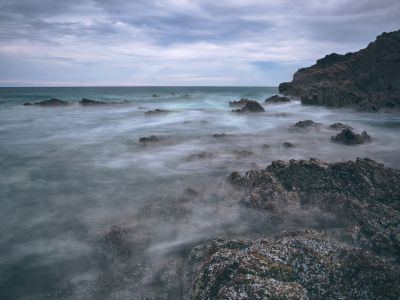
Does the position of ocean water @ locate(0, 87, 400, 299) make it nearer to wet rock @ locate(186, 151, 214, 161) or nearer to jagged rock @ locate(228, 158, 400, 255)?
wet rock @ locate(186, 151, 214, 161)

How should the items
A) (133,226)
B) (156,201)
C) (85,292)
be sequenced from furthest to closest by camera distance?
(156,201)
(133,226)
(85,292)

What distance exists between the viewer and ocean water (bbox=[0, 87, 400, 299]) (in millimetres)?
5922

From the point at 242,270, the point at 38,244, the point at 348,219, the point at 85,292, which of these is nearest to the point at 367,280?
the point at 242,270

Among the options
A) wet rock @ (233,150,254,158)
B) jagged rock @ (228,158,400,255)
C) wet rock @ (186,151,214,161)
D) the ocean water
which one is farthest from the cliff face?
jagged rock @ (228,158,400,255)

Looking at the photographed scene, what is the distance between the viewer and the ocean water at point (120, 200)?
592cm

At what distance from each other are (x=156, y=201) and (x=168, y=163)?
4111 mm

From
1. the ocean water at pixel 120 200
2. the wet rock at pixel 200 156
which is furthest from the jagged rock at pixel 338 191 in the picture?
the wet rock at pixel 200 156

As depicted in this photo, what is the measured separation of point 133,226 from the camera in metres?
7.54

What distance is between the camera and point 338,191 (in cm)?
805

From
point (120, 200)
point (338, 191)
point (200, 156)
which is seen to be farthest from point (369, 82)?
point (120, 200)

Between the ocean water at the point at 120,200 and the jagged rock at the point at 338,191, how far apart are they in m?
0.63

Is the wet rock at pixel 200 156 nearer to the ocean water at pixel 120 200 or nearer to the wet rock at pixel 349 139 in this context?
the ocean water at pixel 120 200

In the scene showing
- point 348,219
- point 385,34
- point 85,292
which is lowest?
point 85,292

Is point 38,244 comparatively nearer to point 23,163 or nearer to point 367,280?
point 367,280
